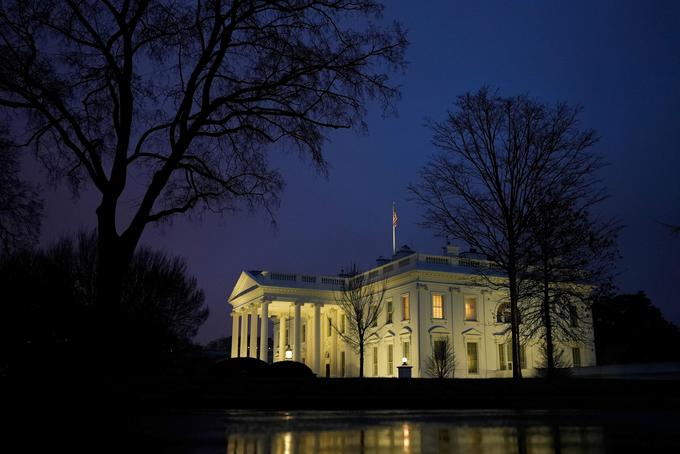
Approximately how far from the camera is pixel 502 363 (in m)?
50.6

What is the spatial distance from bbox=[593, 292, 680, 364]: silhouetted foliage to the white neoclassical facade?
846cm

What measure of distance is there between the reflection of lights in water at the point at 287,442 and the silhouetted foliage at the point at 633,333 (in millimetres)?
55585

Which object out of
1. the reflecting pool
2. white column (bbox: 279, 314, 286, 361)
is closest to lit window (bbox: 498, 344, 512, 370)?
white column (bbox: 279, 314, 286, 361)

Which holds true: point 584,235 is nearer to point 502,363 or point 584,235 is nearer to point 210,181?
point 210,181

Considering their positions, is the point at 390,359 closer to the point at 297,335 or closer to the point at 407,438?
the point at 297,335

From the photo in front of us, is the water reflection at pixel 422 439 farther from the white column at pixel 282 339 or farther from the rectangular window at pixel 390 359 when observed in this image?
the white column at pixel 282 339

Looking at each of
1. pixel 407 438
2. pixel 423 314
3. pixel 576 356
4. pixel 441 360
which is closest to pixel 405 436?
pixel 407 438

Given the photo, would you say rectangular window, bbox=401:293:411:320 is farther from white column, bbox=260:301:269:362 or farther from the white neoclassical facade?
white column, bbox=260:301:269:362

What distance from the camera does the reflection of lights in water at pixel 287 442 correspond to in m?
5.20

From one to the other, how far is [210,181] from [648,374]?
29.0m

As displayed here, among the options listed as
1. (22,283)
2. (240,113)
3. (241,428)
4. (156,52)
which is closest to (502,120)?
(240,113)

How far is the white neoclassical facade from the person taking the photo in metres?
49.1

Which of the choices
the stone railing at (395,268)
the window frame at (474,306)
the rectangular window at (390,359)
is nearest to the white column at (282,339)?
the stone railing at (395,268)

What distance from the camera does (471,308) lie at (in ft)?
170
